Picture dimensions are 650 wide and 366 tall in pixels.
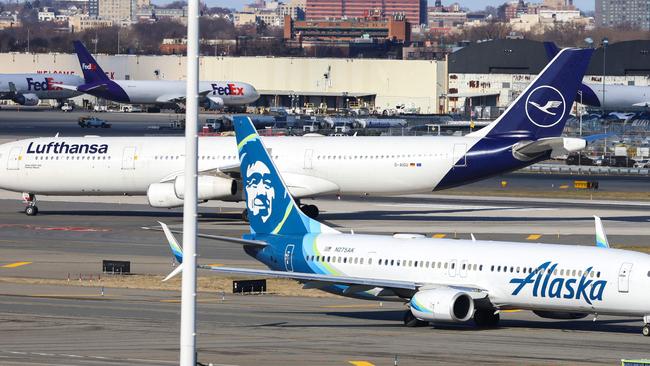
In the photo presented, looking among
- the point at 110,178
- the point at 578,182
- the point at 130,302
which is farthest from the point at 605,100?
the point at 130,302

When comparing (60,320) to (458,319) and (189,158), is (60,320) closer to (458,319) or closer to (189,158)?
(458,319)

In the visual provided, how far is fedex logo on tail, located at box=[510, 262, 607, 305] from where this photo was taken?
38594 mm

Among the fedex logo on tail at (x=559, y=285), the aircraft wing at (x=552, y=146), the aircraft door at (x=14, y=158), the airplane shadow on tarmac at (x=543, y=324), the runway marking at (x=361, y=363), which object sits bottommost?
the airplane shadow on tarmac at (x=543, y=324)

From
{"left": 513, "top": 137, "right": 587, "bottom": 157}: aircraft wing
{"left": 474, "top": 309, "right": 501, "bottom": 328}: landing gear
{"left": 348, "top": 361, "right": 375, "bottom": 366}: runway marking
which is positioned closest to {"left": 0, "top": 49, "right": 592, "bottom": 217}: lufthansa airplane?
{"left": 513, "top": 137, "right": 587, "bottom": 157}: aircraft wing

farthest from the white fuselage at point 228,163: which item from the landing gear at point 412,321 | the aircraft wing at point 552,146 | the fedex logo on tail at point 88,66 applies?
the fedex logo on tail at point 88,66

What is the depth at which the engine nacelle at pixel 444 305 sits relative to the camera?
3925 cm

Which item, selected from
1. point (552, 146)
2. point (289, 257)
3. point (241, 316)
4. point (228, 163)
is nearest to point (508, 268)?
point (289, 257)

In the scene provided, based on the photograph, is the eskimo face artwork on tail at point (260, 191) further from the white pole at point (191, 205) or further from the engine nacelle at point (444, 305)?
the white pole at point (191, 205)

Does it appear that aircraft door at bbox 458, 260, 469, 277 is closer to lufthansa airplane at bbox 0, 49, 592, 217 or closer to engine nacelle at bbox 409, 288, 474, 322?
engine nacelle at bbox 409, 288, 474, 322

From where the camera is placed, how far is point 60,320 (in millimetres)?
43406

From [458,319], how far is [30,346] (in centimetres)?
1231

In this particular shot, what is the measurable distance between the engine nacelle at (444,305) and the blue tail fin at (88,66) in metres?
140

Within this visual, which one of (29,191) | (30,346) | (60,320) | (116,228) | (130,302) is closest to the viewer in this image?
(30,346)

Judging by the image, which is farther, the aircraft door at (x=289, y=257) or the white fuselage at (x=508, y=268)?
the aircraft door at (x=289, y=257)
